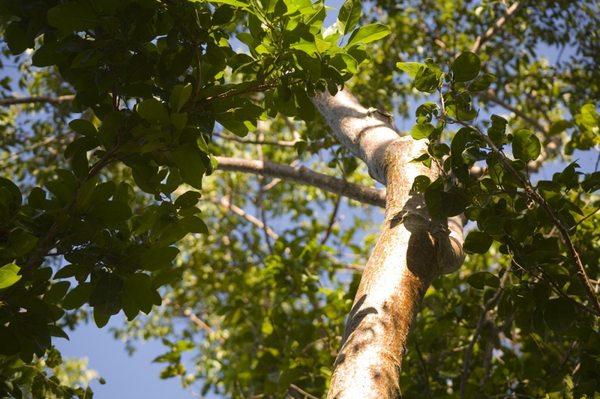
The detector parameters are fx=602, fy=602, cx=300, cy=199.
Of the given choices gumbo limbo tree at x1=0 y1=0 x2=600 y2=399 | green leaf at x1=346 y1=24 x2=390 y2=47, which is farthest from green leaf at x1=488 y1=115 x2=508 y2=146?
green leaf at x1=346 y1=24 x2=390 y2=47

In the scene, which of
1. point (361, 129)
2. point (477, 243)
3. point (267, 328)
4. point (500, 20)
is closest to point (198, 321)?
point (267, 328)

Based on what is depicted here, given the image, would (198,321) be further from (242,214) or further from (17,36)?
(17,36)

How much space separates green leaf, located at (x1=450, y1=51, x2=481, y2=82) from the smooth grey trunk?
0.34 metres

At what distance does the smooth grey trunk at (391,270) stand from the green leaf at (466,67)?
338 mm

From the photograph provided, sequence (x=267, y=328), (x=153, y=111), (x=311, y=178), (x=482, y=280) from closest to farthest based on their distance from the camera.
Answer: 1. (x=153, y=111)
2. (x=482, y=280)
3. (x=311, y=178)
4. (x=267, y=328)

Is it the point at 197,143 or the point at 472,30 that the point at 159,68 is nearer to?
the point at 197,143

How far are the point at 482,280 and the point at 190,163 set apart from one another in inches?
47.3

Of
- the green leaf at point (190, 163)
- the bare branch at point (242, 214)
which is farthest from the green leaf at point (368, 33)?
the bare branch at point (242, 214)

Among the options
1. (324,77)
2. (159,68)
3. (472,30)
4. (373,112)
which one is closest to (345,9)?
(324,77)

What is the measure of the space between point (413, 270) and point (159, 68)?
3.43 ft

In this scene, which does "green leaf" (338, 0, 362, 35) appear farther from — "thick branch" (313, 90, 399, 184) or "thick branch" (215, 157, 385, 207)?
"thick branch" (215, 157, 385, 207)

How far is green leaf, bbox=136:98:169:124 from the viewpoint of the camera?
5.68ft

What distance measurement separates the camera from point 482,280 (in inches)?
91.2

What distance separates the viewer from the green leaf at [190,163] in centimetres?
190
